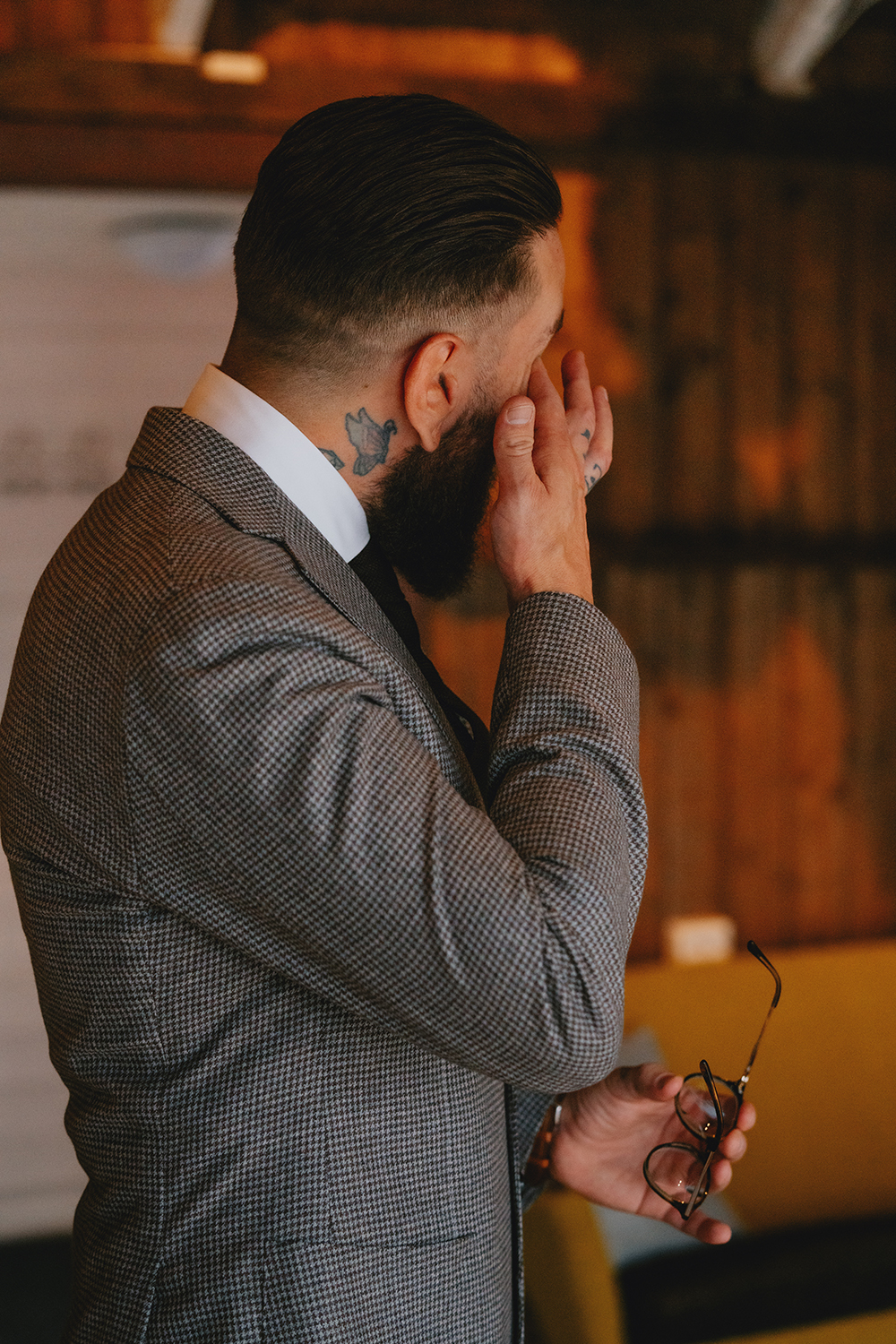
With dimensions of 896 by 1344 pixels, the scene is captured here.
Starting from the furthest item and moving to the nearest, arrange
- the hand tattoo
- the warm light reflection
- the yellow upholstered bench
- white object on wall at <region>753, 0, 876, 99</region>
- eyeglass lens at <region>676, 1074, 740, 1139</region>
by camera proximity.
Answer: the warm light reflection → the yellow upholstered bench → white object on wall at <region>753, 0, 876, 99</region> → eyeglass lens at <region>676, 1074, 740, 1139</region> → the hand tattoo

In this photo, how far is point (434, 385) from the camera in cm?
104

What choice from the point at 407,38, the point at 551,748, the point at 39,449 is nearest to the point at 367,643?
the point at 551,748

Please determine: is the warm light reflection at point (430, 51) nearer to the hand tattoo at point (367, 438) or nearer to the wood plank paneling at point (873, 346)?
the wood plank paneling at point (873, 346)

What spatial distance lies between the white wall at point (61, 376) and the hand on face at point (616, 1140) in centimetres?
182

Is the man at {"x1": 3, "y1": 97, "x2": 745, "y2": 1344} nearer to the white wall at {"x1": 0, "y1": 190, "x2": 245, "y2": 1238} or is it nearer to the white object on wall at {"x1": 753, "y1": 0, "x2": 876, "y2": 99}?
the white wall at {"x1": 0, "y1": 190, "x2": 245, "y2": 1238}

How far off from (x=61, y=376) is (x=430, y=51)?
1.27m

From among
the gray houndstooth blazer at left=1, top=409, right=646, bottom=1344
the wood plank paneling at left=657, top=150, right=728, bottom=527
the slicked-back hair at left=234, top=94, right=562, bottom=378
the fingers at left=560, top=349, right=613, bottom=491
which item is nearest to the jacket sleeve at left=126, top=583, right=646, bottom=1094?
the gray houndstooth blazer at left=1, top=409, right=646, bottom=1344

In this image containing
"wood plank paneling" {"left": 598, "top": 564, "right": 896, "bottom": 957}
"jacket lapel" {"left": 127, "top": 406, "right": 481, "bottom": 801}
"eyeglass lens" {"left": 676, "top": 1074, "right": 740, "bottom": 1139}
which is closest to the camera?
"jacket lapel" {"left": 127, "top": 406, "right": 481, "bottom": 801}

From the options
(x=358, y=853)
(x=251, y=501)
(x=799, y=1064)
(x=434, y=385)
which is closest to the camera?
(x=358, y=853)

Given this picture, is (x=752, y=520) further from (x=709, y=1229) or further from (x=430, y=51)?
(x=709, y=1229)

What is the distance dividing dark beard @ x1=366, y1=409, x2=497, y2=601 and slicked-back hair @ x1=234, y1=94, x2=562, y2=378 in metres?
0.11

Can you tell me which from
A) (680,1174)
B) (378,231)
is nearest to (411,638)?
(378,231)

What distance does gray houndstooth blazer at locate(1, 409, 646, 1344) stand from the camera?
0.79 metres

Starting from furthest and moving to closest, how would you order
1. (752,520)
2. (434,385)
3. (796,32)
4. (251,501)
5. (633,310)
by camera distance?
(752,520), (633,310), (796,32), (434,385), (251,501)
